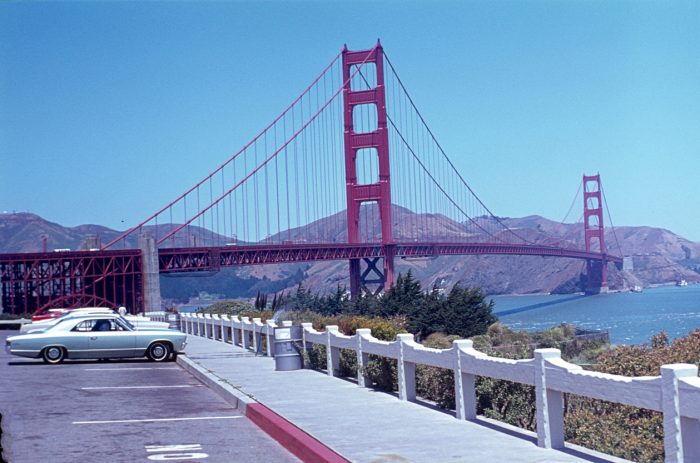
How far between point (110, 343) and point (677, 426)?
1704 cm

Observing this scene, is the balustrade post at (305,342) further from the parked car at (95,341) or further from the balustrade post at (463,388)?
the balustrade post at (463,388)

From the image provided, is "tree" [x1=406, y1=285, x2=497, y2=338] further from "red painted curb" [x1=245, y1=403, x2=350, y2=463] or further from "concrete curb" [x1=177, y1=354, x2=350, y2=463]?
"red painted curb" [x1=245, y1=403, x2=350, y2=463]

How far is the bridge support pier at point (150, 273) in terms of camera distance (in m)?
66.8

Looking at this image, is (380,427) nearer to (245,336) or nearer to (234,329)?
(245,336)

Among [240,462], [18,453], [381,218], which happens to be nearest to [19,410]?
[18,453]

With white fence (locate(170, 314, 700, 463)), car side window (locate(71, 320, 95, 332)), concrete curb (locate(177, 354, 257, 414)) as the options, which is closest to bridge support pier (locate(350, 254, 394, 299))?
car side window (locate(71, 320, 95, 332))

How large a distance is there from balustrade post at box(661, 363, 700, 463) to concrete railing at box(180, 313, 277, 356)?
1450 centimetres

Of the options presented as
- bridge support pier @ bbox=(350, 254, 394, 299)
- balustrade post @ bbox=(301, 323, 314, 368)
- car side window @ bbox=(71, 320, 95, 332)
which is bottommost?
balustrade post @ bbox=(301, 323, 314, 368)

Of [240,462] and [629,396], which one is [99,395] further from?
[629,396]

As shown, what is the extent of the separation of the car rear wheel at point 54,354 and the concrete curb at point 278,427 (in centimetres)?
646

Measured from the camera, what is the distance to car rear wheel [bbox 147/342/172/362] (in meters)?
22.9

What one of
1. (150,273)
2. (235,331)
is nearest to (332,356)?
(235,331)

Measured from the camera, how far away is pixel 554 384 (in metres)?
8.90

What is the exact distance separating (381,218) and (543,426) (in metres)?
69.6
